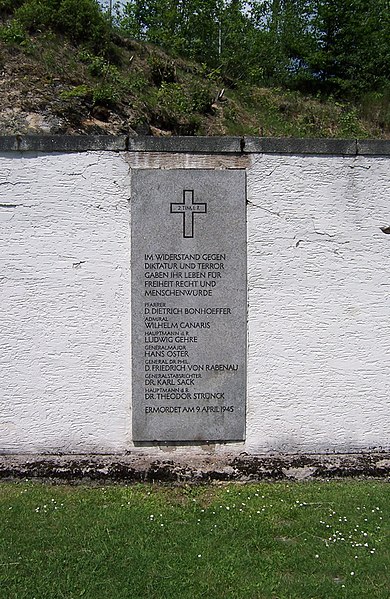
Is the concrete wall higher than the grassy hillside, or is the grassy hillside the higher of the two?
the grassy hillside

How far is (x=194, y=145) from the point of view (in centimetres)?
439

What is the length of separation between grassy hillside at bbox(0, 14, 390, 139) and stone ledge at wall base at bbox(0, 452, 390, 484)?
18.5 feet

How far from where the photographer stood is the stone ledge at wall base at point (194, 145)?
170 inches

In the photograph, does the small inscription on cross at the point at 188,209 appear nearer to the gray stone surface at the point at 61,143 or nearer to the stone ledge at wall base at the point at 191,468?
the gray stone surface at the point at 61,143

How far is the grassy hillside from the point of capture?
352 inches

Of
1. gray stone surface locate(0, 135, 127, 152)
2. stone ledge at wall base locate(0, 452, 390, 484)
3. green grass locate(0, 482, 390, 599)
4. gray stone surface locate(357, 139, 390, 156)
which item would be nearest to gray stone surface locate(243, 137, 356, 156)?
gray stone surface locate(357, 139, 390, 156)

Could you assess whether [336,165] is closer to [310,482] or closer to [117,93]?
[310,482]

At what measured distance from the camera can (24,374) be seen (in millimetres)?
4418

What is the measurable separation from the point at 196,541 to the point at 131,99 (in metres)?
8.50

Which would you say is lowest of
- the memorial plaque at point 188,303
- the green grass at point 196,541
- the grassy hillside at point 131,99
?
the green grass at point 196,541

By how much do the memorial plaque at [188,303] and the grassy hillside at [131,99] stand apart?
191 inches

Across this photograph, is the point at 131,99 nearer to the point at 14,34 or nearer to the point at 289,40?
the point at 14,34

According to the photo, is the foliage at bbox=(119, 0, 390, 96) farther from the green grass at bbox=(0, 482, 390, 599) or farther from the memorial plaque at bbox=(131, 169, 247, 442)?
the green grass at bbox=(0, 482, 390, 599)

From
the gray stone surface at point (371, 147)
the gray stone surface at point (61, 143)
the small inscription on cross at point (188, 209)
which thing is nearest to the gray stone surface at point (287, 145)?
the gray stone surface at point (371, 147)
